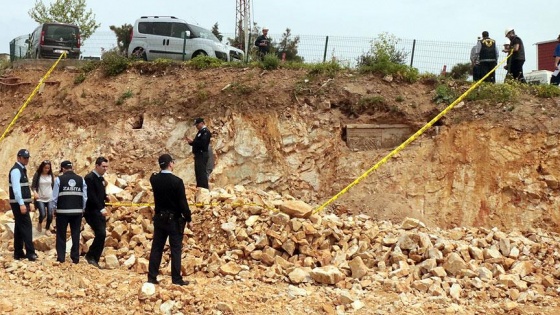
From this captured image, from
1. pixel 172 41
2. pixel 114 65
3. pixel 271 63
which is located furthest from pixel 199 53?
pixel 271 63

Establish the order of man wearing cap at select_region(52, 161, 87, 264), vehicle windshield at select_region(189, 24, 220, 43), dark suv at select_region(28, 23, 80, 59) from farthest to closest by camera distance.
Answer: dark suv at select_region(28, 23, 80, 59) → vehicle windshield at select_region(189, 24, 220, 43) → man wearing cap at select_region(52, 161, 87, 264)

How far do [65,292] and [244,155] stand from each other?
7.13m

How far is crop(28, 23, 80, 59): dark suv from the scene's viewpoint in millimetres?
19469

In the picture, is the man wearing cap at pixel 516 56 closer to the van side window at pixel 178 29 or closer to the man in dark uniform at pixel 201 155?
the man in dark uniform at pixel 201 155

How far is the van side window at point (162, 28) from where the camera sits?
19.0 meters

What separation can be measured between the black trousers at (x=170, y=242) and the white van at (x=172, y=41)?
1113cm

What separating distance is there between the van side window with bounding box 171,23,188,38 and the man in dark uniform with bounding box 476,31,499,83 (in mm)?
8181

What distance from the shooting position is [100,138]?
617 inches

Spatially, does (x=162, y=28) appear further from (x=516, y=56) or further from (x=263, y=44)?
(x=516, y=56)

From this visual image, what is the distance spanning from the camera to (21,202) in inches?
349

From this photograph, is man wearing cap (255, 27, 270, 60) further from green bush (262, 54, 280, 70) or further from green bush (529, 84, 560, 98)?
green bush (529, 84, 560, 98)

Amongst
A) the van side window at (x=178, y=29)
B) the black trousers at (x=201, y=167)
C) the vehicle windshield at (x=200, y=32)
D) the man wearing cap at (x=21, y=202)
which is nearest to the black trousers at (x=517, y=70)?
the black trousers at (x=201, y=167)

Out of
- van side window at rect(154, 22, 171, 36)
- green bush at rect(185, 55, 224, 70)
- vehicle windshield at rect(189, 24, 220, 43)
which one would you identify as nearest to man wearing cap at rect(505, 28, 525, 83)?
green bush at rect(185, 55, 224, 70)

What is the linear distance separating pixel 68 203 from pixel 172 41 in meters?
10.7
